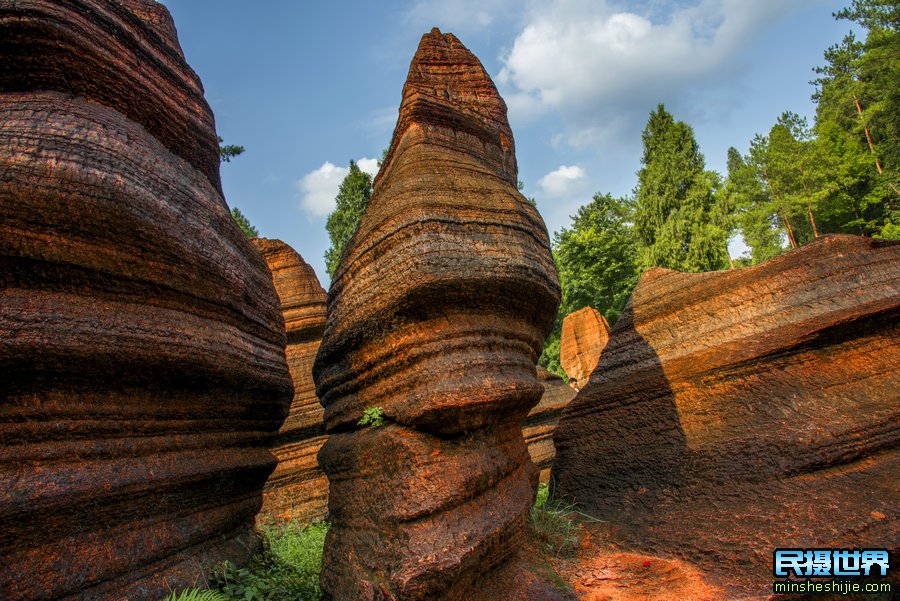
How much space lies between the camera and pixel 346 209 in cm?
2747

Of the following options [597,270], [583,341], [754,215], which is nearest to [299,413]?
[583,341]

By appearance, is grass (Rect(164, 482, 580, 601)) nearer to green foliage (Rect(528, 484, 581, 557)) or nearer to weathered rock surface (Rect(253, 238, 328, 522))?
green foliage (Rect(528, 484, 581, 557))

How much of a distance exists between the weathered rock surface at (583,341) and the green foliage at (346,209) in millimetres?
13095

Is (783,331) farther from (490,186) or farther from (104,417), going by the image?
(104,417)

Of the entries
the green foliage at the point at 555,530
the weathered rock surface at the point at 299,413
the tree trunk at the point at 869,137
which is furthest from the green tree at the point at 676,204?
the green foliage at the point at 555,530

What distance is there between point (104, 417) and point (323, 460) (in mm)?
1457

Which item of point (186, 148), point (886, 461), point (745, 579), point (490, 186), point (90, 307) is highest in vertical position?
point (186, 148)

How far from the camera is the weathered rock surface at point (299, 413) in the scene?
707 centimetres

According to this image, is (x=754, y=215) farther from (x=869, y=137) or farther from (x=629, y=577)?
(x=629, y=577)

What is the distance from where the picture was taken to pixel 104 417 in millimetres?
2717

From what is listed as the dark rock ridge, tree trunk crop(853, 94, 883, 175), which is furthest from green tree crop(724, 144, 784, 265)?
the dark rock ridge

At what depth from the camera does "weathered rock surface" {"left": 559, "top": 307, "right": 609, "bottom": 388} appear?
2252cm

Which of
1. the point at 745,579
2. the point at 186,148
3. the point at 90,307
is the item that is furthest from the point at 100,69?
the point at 745,579

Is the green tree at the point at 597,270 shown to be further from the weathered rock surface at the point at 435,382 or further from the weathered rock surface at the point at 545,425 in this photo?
the weathered rock surface at the point at 435,382
